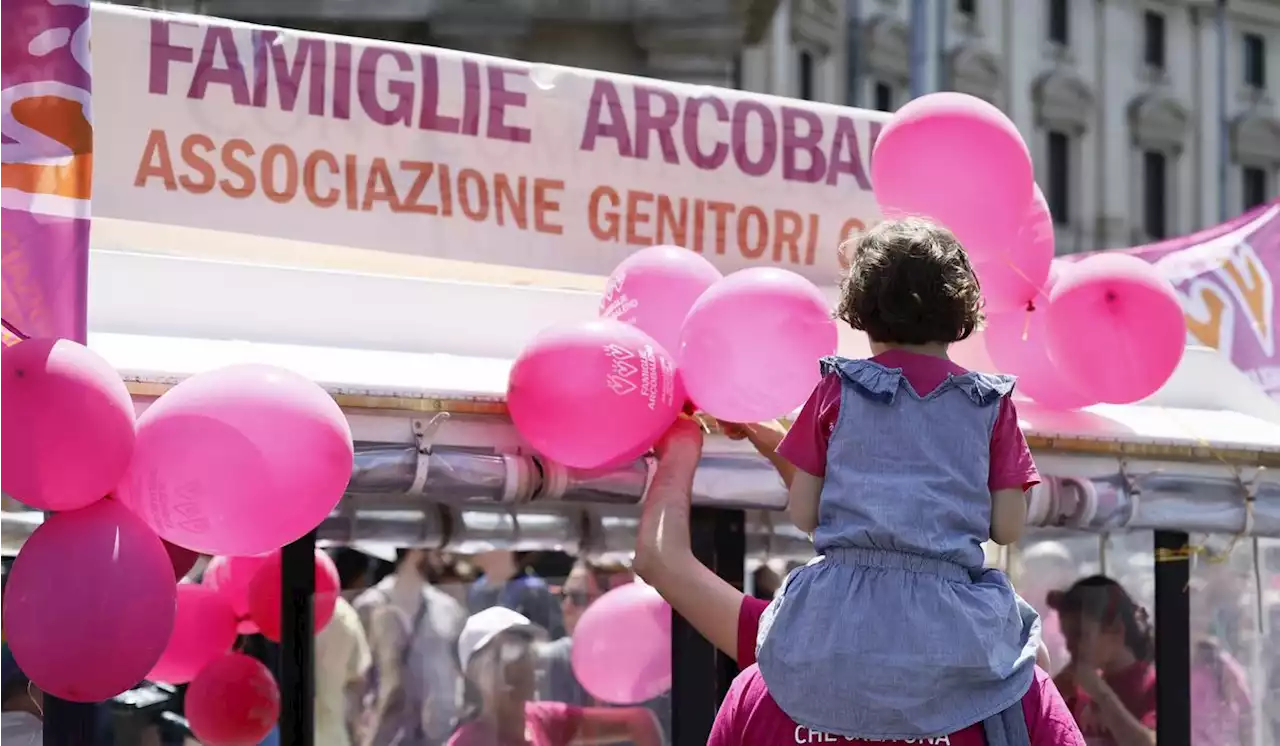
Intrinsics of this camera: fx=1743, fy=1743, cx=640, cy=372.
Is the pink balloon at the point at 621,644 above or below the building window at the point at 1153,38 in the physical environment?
below

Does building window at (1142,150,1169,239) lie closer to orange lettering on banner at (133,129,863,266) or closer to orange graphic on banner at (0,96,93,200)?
orange lettering on banner at (133,129,863,266)

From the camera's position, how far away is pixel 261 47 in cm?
434

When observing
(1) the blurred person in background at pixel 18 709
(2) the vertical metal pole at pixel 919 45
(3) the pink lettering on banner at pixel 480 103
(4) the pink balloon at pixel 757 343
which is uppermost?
(2) the vertical metal pole at pixel 919 45

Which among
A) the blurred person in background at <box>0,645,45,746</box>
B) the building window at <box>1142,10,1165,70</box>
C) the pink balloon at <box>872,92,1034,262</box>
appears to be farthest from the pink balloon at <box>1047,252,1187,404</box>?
the building window at <box>1142,10,1165,70</box>

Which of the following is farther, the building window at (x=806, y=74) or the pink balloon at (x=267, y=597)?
the building window at (x=806, y=74)

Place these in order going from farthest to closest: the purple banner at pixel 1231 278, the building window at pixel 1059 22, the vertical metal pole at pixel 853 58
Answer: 1. the building window at pixel 1059 22
2. the vertical metal pole at pixel 853 58
3. the purple banner at pixel 1231 278

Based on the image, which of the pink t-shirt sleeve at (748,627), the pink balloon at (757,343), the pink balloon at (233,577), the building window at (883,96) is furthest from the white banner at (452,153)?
the building window at (883,96)

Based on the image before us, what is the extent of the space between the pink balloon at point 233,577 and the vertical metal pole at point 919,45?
7913 millimetres

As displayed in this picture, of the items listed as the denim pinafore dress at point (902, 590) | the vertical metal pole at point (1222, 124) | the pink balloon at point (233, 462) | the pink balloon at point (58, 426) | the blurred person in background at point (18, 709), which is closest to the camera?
the denim pinafore dress at point (902, 590)

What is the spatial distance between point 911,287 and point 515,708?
2.54 m

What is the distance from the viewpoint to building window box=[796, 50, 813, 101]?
27.6m

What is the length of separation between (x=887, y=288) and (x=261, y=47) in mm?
2412

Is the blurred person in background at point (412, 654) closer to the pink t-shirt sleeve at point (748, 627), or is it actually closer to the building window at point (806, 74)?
the pink t-shirt sleeve at point (748, 627)

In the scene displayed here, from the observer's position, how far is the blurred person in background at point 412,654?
454 centimetres
